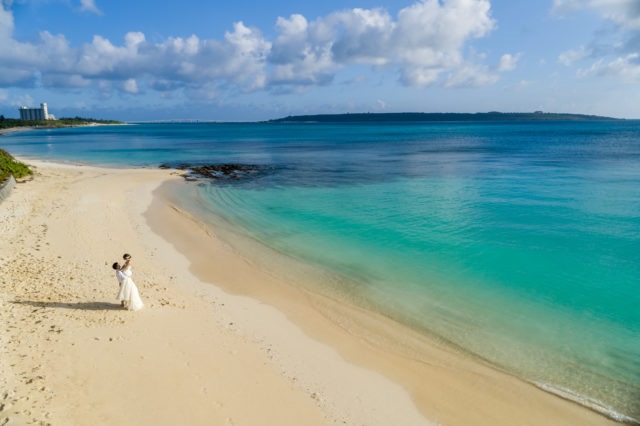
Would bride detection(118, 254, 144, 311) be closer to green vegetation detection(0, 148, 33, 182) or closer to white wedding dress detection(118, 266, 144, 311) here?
white wedding dress detection(118, 266, 144, 311)

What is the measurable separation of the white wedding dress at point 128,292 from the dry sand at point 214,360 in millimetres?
410

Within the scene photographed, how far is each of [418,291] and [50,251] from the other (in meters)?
14.7

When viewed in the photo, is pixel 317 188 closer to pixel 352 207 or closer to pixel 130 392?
pixel 352 207

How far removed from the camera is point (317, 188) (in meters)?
33.0

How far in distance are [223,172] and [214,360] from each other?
3474 centimetres

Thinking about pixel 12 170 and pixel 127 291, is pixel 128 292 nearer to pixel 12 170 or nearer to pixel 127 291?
pixel 127 291

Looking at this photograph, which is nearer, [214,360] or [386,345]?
[214,360]

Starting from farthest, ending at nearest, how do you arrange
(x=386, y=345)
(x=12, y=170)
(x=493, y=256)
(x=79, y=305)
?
(x=12, y=170) < (x=493, y=256) < (x=79, y=305) < (x=386, y=345)

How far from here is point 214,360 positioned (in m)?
Result: 9.07

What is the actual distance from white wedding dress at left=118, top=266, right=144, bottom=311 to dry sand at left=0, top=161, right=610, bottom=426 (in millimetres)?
410

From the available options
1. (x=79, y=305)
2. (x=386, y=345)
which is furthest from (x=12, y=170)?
(x=386, y=345)

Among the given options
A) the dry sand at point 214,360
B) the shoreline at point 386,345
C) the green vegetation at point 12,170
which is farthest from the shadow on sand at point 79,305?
the green vegetation at point 12,170

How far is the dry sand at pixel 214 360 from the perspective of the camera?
755cm

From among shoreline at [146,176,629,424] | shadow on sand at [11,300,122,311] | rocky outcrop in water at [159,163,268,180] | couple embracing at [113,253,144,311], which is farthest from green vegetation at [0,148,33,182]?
couple embracing at [113,253,144,311]
